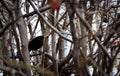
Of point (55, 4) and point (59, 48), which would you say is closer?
point (55, 4)

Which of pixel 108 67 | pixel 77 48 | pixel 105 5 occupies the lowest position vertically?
pixel 108 67

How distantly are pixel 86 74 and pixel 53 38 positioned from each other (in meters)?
1.26

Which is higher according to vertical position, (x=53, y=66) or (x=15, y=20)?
(x=15, y=20)

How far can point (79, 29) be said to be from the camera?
204cm

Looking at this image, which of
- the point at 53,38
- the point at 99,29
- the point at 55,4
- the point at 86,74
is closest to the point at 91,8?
the point at 99,29

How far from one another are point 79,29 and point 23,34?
0.66 metres

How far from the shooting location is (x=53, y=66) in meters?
3.15

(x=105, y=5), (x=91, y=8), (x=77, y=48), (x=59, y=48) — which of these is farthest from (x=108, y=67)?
(x=59, y=48)

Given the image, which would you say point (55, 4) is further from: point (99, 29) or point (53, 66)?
point (53, 66)

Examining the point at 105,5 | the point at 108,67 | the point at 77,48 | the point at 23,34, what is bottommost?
the point at 108,67

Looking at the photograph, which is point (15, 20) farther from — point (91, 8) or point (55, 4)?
point (55, 4)

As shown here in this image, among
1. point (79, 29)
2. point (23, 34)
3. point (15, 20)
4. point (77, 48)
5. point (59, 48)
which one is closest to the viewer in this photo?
point (77, 48)

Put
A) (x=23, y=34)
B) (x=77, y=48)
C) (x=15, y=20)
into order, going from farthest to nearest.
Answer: (x=23, y=34), (x=15, y=20), (x=77, y=48)

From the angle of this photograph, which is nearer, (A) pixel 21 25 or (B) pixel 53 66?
(A) pixel 21 25
